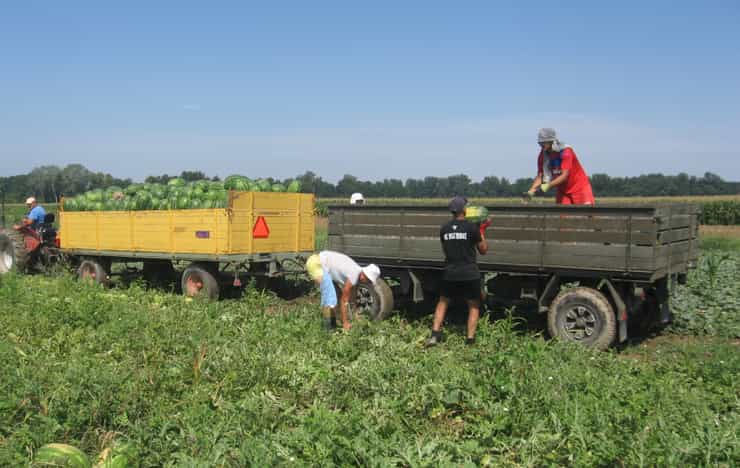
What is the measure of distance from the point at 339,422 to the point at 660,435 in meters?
2.28

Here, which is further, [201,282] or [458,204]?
[201,282]

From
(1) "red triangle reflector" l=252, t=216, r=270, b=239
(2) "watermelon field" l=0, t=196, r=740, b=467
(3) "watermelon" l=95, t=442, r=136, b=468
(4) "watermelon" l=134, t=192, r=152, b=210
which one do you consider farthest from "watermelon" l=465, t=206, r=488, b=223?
(4) "watermelon" l=134, t=192, r=152, b=210

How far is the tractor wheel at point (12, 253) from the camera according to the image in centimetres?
1566

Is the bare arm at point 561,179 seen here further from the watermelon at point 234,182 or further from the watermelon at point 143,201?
the watermelon at point 143,201

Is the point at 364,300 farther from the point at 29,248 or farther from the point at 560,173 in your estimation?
the point at 29,248

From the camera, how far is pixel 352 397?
5910 millimetres

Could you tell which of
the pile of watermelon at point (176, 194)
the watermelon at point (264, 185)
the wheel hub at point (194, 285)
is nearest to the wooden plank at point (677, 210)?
the pile of watermelon at point (176, 194)

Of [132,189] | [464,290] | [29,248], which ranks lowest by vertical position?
[29,248]

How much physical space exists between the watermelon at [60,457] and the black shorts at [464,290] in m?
4.68

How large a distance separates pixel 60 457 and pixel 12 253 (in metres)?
12.5

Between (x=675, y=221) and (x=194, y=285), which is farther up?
(x=675, y=221)

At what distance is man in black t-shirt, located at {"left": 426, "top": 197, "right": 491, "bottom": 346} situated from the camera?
27.1ft

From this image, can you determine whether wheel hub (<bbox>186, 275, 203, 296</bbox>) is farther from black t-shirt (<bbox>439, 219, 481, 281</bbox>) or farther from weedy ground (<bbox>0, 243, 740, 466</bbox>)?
black t-shirt (<bbox>439, 219, 481, 281</bbox>)

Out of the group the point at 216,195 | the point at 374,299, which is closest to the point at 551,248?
the point at 374,299
